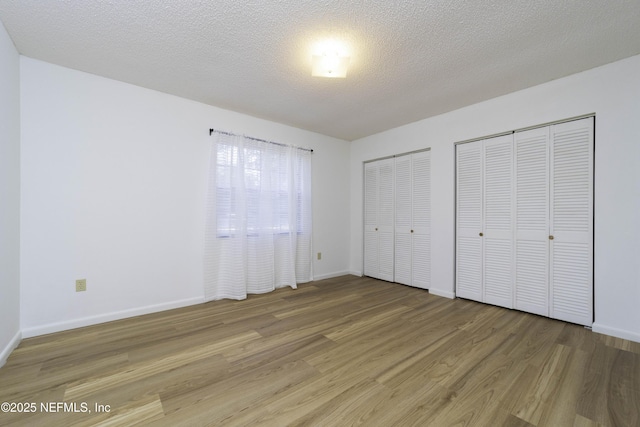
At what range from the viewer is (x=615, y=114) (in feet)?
7.74

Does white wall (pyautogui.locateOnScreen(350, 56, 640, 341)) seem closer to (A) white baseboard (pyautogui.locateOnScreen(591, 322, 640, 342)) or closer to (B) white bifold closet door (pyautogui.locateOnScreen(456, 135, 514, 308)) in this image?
(A) white baseboard (pyautogui.locateOnScreen(591, 322, 640, 342))

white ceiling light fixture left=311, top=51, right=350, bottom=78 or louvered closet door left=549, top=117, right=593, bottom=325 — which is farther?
louvered closet door left=549, top=117, right=593, bottom=325

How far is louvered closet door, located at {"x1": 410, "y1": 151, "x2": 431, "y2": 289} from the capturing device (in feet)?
12.4

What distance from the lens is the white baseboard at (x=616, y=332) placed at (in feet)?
7.33

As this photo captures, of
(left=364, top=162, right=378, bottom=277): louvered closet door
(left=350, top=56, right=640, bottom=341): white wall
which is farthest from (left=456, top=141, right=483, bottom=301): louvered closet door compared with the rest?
(left=364, top=162, right=378, bottom=277): louvered closet door

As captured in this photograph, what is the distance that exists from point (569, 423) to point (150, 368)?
8.29ft

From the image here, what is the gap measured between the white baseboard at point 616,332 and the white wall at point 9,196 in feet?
15.7

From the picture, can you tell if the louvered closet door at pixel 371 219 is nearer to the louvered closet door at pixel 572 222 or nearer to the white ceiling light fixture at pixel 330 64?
the louvered closet door at pixel 572 222

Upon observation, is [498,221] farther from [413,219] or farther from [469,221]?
[413,219]

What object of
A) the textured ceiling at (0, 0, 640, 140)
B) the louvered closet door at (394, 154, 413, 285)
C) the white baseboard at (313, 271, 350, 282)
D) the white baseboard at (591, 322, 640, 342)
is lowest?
the white baseboard at (313, 271, 350, 282)

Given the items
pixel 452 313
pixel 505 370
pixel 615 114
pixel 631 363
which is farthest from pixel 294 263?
pixel 615 114

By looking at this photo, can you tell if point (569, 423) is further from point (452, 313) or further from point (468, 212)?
point (468, 212)

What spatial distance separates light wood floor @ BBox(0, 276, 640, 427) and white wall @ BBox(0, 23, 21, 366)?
10.3 inches

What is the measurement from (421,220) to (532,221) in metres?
1.29
